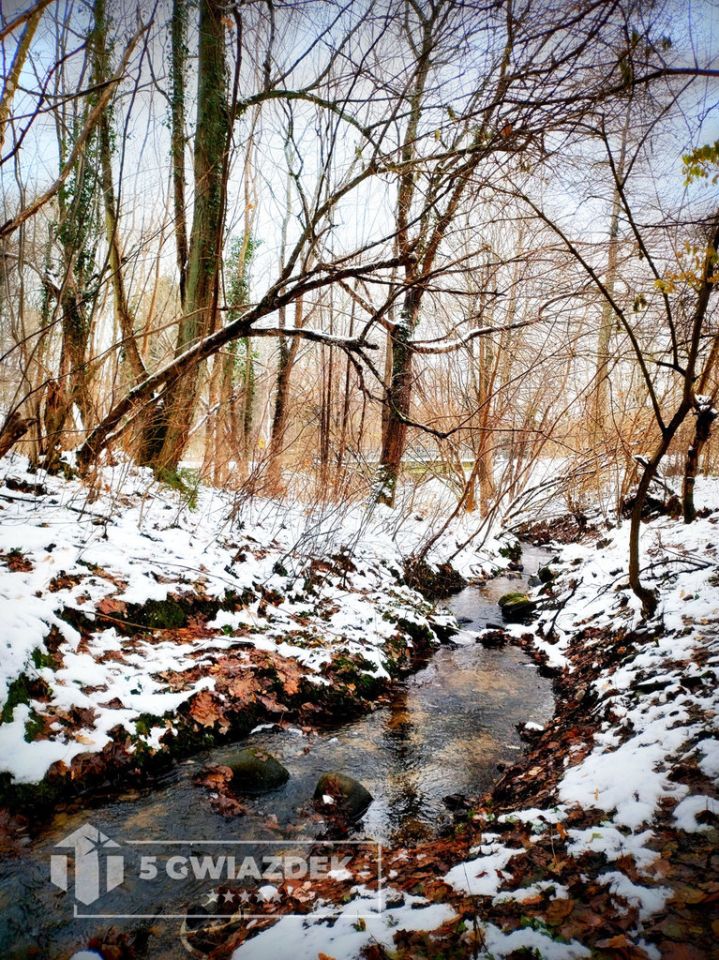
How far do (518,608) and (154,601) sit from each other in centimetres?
560

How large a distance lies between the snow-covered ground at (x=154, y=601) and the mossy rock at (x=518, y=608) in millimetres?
1613

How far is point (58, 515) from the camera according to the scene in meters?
5.24

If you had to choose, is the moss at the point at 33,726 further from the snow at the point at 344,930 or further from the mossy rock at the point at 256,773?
the snow at the point at 344,930

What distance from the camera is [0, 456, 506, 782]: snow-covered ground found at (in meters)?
3.47

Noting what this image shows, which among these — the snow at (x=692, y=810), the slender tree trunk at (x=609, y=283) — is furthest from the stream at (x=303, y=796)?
the slender tree trunk at (x=609, y=283)

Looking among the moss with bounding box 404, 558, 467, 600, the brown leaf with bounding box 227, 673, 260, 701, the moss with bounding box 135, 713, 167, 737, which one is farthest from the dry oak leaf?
the moss with bounding box 404, 558, 467, 600

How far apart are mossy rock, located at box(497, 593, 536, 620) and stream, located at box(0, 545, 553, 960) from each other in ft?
6.94

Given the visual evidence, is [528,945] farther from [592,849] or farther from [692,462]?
[692,462]

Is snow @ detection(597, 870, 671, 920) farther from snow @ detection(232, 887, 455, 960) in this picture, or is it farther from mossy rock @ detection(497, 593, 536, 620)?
mossy rock @ detection(497, 593, 536, 620)

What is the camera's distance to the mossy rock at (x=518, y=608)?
7.93 meters

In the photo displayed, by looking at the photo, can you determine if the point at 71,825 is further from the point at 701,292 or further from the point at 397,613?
the point at 701,292

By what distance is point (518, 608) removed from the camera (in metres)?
7.96

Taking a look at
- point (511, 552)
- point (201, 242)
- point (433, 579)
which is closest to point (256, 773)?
point (433, 579)

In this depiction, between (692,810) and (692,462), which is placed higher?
(692,462)
